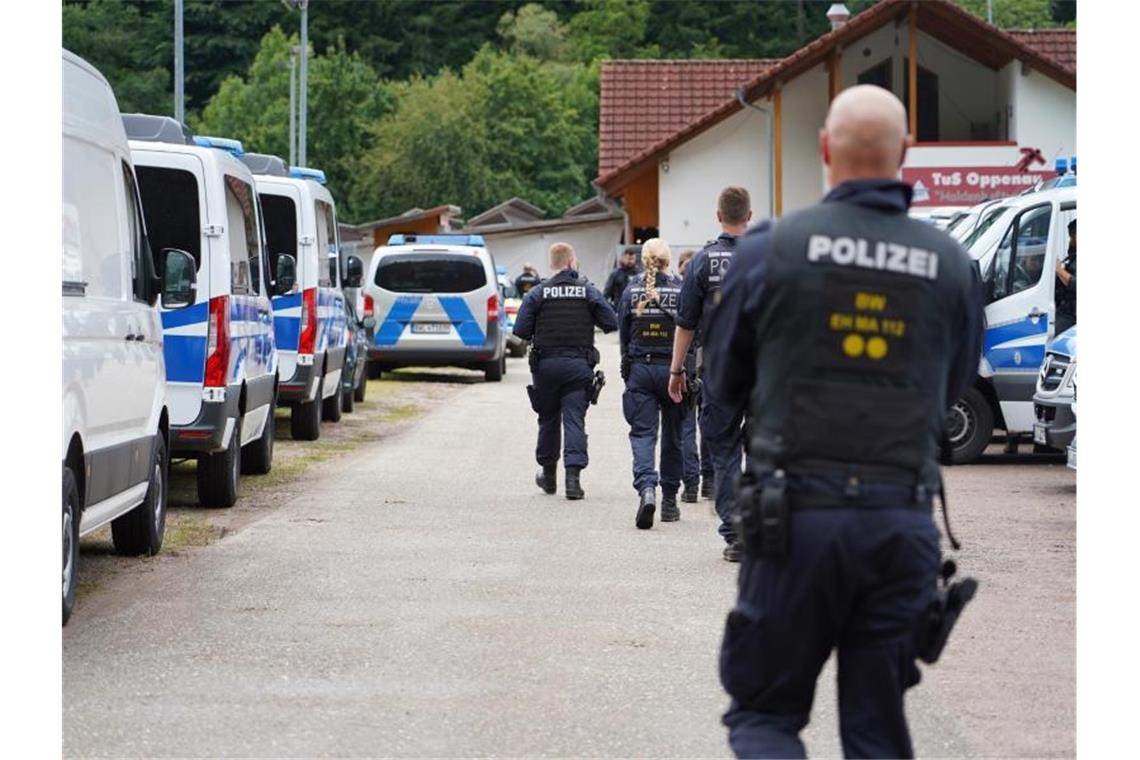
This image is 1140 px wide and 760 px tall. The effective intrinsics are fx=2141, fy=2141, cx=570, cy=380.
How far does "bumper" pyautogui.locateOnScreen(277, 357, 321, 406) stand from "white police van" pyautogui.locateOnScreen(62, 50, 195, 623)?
7141 mm

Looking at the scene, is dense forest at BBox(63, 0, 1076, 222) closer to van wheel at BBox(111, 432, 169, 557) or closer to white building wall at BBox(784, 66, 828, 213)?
white building wall at BBox(784, 66, 828, 213)

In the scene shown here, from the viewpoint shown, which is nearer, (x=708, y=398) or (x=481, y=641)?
(x=481, y=641)

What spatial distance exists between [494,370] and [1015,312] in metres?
14.5

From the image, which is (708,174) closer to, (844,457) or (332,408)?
(332,408)

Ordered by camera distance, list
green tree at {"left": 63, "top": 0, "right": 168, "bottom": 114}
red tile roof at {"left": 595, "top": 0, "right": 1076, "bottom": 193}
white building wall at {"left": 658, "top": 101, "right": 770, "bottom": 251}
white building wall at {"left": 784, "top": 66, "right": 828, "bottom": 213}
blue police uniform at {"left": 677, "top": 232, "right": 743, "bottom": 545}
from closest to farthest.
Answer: blue police uniform at {"left": 677, "top": 232, "right": 743, "bottom": 545}, red tile roof at {"left": 595, "top": 0, "right": 1076, "bottom": 193}, white building wall at {"left": 784, "top": 66, "right": 828, "bottom": 213}, white building wall at {"left": 658, "top": 101, "right": 770, "bottom": 251}, green tree at {"left": 63, "top": 0, "right": 168, "bottom": 114}

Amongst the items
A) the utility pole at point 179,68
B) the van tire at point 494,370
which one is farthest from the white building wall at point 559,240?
the utility pole at point 179,68

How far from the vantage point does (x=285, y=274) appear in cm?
1766

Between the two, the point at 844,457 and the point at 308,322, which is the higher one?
the point at 308,322

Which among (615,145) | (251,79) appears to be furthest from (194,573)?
(251,79)

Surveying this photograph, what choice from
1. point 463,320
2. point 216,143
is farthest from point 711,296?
point 463,320

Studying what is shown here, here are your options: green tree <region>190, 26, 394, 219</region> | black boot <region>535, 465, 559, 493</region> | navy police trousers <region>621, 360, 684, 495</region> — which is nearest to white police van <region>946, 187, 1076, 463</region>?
black boot <region>535, 465, 559, 493</region>

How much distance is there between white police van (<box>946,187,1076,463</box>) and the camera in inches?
674
